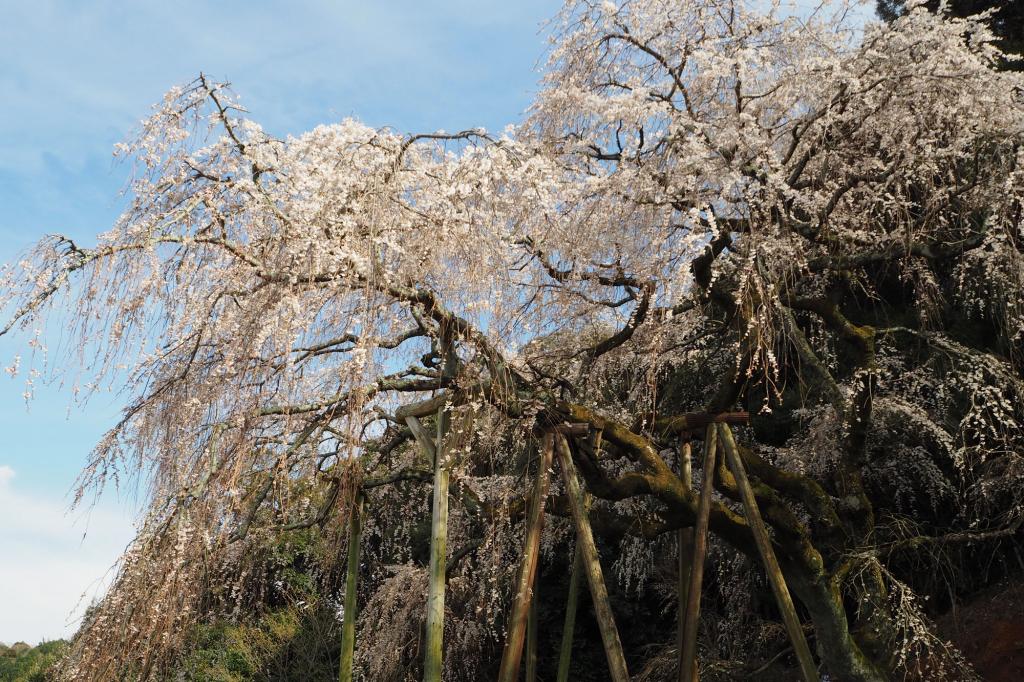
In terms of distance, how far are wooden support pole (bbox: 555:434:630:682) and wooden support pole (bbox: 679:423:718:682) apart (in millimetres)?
400

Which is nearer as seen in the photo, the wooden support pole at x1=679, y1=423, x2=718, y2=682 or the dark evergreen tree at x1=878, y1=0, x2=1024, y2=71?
the wooden support pole at x1=679, y1=423, x2=718, y2=682

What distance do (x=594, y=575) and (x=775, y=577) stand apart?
109 centimetres

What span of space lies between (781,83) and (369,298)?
3711mm

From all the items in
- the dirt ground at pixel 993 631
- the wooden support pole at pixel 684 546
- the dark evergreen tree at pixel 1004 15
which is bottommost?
the dirt ground at pixel 993 631

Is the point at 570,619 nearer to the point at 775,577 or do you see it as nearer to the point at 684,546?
the point at 684,546

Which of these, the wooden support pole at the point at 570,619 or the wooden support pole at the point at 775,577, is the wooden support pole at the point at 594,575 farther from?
the wooden support pole at the point at 570,619

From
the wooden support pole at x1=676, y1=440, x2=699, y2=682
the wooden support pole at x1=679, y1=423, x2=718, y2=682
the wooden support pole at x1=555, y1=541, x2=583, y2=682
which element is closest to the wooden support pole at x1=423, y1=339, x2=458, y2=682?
the wooden support pole at x1=679, y1=423, x2=718, y2=682

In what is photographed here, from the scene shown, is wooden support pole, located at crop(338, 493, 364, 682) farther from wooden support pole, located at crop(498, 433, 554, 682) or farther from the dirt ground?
the dirt ground

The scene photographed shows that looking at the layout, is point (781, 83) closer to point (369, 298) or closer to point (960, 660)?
point (369, 298)

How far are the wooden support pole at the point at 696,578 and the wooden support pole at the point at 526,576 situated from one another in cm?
99

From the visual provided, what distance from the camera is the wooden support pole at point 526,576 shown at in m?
5.14

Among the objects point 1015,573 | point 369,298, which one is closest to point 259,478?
point 369,298

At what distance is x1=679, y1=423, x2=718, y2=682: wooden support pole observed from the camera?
5.48 m

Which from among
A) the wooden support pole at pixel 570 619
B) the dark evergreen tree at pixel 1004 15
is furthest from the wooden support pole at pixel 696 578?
the dark evergreen tree at pixel 1004 15
